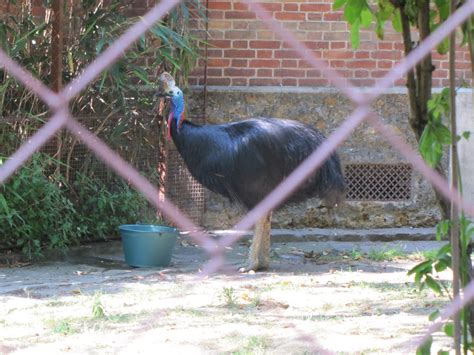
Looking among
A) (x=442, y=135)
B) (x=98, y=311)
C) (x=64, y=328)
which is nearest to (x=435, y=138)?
(x=442, y=135)

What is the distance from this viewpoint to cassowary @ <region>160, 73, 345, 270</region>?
7.12 meters

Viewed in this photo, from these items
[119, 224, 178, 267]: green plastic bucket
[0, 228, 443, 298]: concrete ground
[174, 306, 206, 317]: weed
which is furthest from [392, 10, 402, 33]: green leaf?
[119, 224, 178, 267]: green plastic bucket

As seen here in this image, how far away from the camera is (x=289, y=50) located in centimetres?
893

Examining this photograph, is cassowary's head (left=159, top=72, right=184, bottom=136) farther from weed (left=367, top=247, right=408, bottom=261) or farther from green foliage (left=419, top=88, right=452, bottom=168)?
green foliage (left=419, top=88, right=452, bottom=168)

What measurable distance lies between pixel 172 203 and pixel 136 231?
131cm

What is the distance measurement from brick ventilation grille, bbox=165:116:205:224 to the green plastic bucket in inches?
48.4

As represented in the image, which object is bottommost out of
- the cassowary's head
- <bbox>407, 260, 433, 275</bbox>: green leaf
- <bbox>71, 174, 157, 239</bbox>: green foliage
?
<bbox>71, 174, 157, 239</bbox>: green foliage

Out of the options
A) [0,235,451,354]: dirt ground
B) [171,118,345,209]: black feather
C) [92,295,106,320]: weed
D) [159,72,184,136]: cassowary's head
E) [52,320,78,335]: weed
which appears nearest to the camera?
[0,235,451,354]: dirt ground

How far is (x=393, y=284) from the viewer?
659 centimetres

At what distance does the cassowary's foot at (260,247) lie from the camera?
7305 mm

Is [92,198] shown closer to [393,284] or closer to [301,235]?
[301,235]

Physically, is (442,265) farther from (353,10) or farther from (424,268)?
(353,10)

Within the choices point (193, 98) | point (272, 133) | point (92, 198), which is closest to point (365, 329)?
point (272, 133)

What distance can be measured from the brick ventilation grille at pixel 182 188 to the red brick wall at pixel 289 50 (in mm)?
596
